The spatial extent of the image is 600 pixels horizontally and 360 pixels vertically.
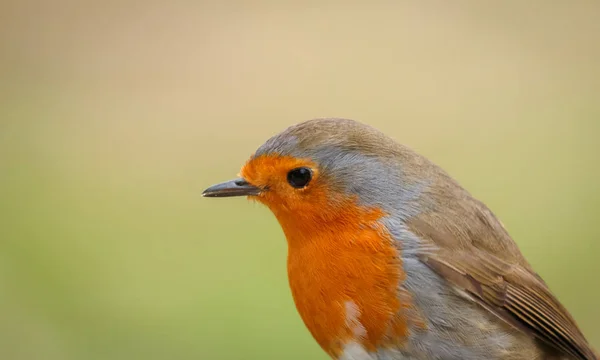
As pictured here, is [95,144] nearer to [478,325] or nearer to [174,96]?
[174,96]

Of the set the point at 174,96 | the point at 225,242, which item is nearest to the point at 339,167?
the point at 225,242

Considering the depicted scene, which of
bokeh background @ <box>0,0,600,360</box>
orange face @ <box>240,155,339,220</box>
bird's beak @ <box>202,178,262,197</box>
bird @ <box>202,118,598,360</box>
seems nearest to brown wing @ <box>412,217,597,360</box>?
bird @ <box>202,118,598,360</box>

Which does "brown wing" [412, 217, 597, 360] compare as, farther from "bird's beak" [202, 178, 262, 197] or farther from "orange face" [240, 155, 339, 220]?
"bird's beak" [202, 178, 262, 197]

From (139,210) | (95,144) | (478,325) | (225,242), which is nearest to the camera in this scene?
(478,325)

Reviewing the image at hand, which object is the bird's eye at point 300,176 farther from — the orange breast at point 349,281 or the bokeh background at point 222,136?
the bokeh background at point 222,136

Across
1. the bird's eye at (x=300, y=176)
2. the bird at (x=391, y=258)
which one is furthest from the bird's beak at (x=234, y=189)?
the bird's eye at (x=300, y=176)

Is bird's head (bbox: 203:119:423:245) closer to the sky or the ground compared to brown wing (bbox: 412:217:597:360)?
closer to the sky

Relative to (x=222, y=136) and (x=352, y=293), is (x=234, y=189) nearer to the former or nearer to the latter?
(x=352, y=293)

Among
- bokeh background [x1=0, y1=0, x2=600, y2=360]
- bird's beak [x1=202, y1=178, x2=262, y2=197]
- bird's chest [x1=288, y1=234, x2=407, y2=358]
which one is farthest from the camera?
bokeh background [x1=0, y1=0, x2=600, y2=360]
